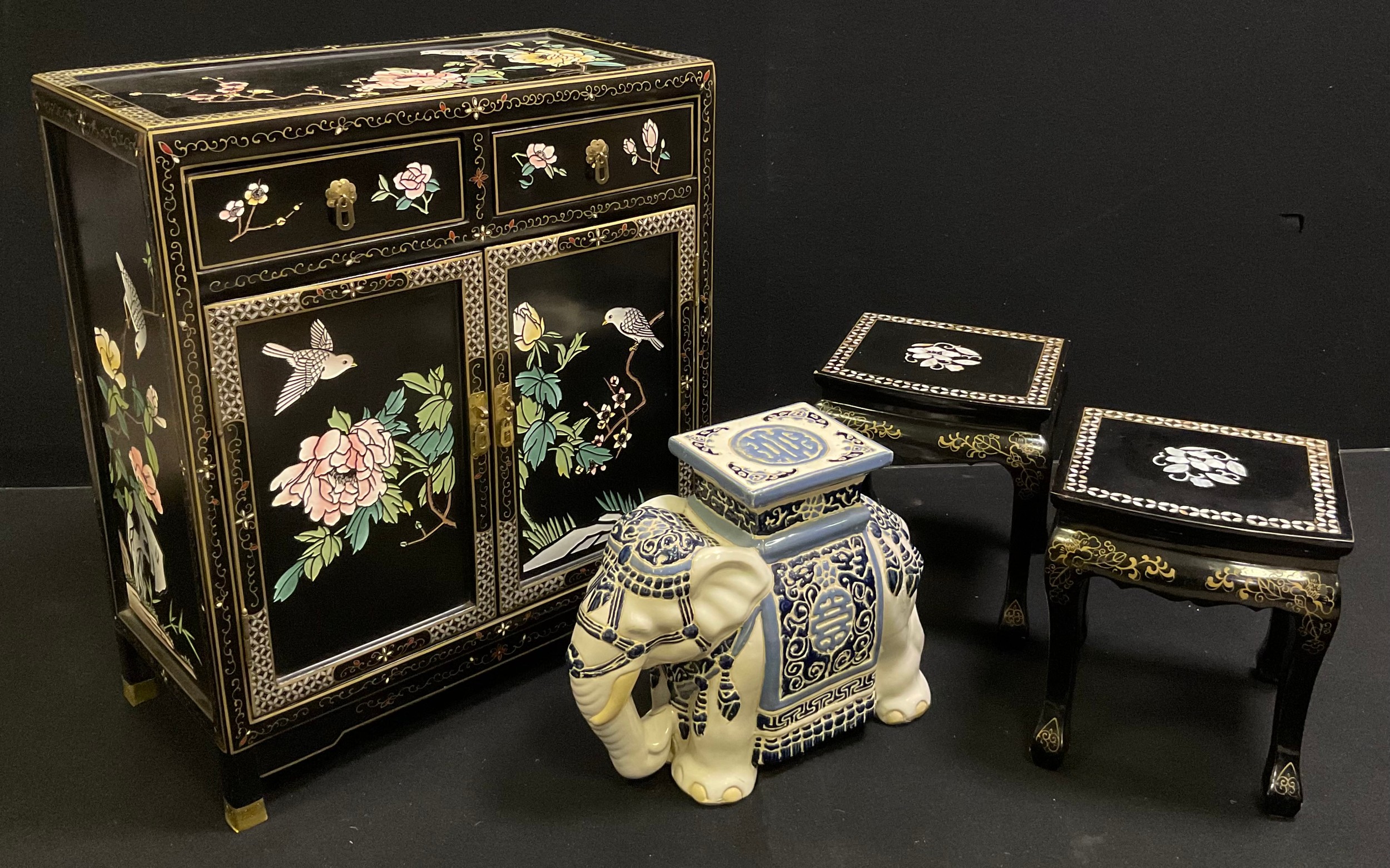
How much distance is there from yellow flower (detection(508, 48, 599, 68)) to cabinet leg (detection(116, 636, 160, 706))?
1224mm

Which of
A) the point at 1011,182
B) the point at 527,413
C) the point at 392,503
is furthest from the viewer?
the point at 1011,182

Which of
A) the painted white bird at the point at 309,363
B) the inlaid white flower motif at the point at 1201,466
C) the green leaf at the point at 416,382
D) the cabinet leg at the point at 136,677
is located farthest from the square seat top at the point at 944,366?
the cabinet leg at the point at 136,677

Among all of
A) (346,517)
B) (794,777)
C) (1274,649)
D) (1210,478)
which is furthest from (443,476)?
(1274,649)

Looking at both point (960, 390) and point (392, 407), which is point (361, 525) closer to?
point (392, 407)

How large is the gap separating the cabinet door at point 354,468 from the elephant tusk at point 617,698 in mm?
348

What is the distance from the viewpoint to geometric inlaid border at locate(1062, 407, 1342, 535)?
76.9 inches

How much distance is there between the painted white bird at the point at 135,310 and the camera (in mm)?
1800

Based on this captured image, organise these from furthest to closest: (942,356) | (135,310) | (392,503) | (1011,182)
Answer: (1011,182) → (942,356) → (392,503) → (135,310)

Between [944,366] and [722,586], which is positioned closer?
[722,586]

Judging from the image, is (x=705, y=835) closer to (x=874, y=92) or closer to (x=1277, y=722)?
(x=1277, y=722)

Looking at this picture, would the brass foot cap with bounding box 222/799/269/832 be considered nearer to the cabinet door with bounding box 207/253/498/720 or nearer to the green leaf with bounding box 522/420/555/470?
the cabinet door with bounding box 207/253/498/720

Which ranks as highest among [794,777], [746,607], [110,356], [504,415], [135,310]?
[135,310]

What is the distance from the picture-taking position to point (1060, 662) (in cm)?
210

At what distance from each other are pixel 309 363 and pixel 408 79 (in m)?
0.48
